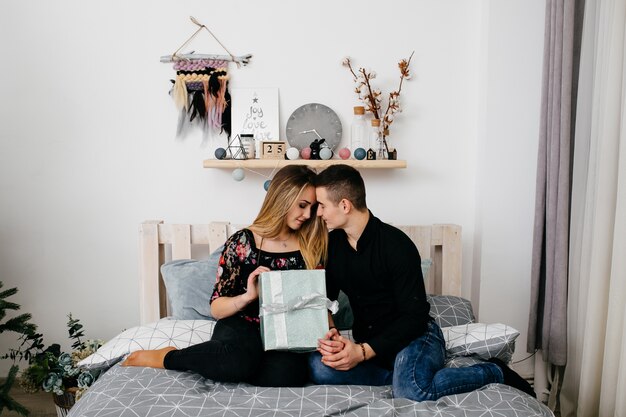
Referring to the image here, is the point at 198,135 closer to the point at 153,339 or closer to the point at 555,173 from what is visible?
the point at 153,339

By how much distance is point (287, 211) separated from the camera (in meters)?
2.10

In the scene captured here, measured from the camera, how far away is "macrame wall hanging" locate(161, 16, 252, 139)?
2.85m

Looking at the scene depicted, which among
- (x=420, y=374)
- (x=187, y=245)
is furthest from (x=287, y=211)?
(x=187, y=245)

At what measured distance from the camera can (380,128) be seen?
284 cm

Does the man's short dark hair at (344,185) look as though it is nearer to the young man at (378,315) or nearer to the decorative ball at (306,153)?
the young man at (378,315)

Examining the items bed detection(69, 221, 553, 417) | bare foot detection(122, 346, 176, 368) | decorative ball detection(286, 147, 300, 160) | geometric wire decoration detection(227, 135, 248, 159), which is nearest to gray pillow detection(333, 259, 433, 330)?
bed detection(69, 221, 553, 417)

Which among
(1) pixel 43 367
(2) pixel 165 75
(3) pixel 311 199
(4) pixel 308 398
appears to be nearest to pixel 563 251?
(3) pixel 311 199

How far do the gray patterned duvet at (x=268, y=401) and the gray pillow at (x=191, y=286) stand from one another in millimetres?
515

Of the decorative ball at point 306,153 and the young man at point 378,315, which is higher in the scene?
the decorative ball at point 306,153

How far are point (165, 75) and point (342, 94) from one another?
87 cm

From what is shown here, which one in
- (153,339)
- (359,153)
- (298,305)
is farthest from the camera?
(359,153)

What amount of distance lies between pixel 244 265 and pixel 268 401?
23.1 inches

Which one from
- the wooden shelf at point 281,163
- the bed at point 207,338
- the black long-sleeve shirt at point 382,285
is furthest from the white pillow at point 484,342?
the wooden shelf at point 281,163

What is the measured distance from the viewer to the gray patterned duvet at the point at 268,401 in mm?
1627
